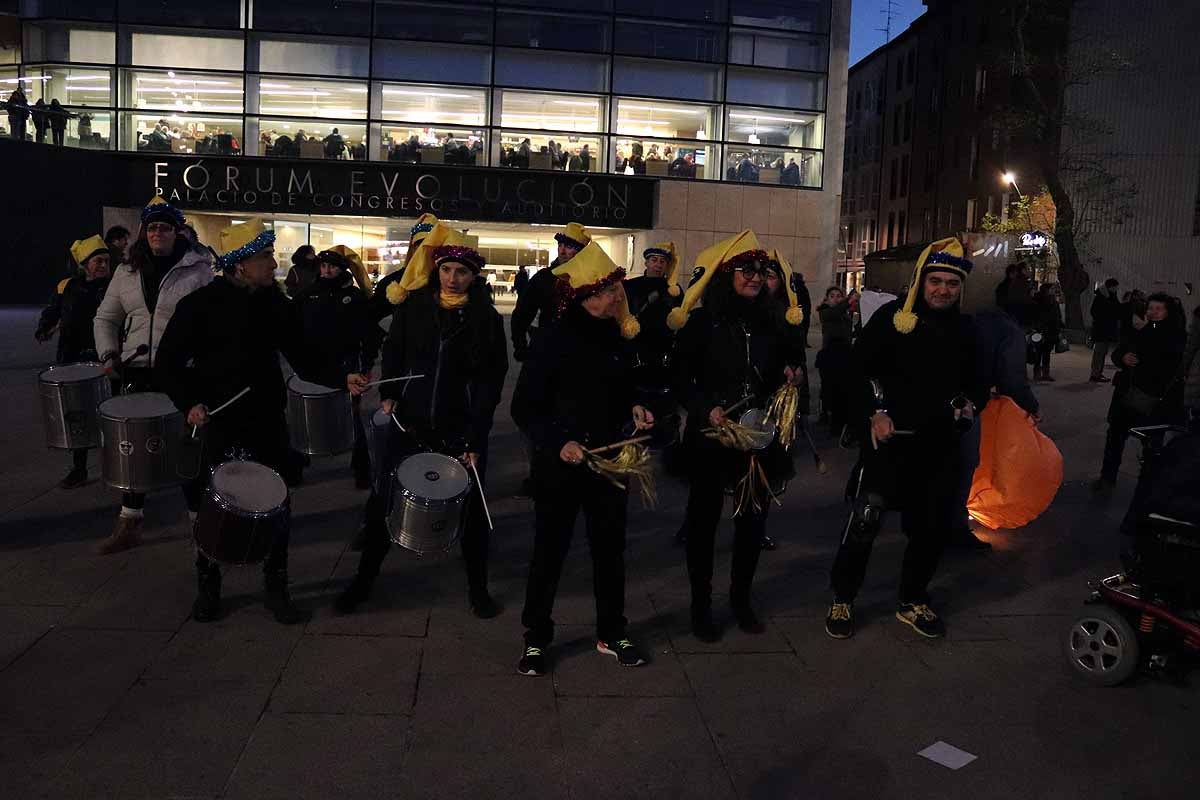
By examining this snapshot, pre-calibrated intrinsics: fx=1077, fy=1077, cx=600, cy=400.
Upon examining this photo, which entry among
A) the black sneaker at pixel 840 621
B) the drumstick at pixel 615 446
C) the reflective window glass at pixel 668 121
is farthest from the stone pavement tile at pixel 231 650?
the reflective window glass at pixel 668 121

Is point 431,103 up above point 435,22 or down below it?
below

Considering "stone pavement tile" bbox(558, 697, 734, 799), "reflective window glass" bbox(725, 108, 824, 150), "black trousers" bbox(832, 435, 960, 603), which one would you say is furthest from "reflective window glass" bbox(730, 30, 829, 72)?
"stone pavement tile" bbox(558, 697, 734, 799)

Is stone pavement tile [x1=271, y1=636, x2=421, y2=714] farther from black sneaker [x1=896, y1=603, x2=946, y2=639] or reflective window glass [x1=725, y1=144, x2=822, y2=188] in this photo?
reflective window glass [x1=725, y1=144, x2=822, y2=188]

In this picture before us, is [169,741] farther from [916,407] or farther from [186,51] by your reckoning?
[186,51]

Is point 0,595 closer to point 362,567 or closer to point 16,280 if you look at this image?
point 362,567

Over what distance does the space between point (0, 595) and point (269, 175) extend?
92.4 feet

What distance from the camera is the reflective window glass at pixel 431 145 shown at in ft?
104

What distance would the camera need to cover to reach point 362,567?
5336 millimetres

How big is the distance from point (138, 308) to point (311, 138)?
2688cm

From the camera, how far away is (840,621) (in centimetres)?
518

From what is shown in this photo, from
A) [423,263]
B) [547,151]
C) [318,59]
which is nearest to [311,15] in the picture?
[318,59]

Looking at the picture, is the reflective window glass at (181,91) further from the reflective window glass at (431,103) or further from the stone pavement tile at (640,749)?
the stone pavement tile at (640,749)

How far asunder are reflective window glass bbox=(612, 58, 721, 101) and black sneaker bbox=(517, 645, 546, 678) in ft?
94.5

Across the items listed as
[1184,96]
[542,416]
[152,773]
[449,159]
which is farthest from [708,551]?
[1184,96]
